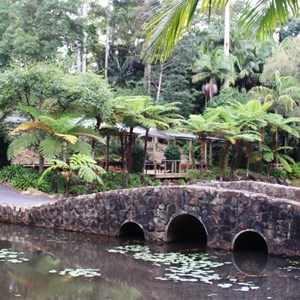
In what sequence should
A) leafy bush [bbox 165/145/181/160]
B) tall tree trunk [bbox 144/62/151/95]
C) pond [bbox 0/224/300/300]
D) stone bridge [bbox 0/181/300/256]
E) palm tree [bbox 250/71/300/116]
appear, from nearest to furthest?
1. pond [bbox 0/224/300/300]
2. stone bridge [bbox 0/181/300/256]
3. leafy bush [bbox 165/145/181/160]
4. palm tree [bbox 250/71/300/116]
5. tall tree trunk [bbox 144/62/151/95]

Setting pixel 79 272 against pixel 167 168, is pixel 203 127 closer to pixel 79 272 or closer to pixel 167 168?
pixel 167 168

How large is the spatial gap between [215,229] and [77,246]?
9.23 ft

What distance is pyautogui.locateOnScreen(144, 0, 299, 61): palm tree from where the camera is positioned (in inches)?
141

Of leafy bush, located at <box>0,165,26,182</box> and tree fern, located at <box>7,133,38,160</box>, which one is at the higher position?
tree fern, located at <box>7,133,38,160</box>

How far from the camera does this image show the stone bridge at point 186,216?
895 cm

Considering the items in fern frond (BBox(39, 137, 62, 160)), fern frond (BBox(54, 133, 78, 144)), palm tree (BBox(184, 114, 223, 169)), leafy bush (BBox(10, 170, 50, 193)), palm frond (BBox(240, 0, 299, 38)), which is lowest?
leafy bush (BBox(10, 170, 50, 193))

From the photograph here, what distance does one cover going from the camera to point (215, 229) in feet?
31.7

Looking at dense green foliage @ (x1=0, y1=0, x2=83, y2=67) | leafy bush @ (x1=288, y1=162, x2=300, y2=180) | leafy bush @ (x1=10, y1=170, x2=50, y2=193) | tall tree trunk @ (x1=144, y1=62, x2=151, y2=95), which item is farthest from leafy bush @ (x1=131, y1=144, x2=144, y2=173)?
leafy bush @ (x1=288, y1=162, x2=300, y2=180)

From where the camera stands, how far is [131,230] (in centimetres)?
1136

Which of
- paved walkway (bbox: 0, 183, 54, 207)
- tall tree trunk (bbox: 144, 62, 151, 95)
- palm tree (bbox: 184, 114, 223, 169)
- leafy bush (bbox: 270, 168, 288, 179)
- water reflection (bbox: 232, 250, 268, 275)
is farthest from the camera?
tall tree trunk (bbox: 144, 62, 151, 95)

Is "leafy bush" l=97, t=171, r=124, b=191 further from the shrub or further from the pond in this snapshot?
the pond

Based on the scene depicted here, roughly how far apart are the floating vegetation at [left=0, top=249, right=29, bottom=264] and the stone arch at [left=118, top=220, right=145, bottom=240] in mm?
2698

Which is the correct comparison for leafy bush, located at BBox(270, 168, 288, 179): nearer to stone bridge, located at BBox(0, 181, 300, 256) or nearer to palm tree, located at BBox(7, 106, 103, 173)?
palm tree, located at BBox(7, 106, 103, 173)

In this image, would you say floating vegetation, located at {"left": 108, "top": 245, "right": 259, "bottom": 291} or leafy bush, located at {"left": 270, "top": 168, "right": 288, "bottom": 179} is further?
leafy bush, located at {"left": 270, "top": 168, "right": 288, "bottom": 179}
